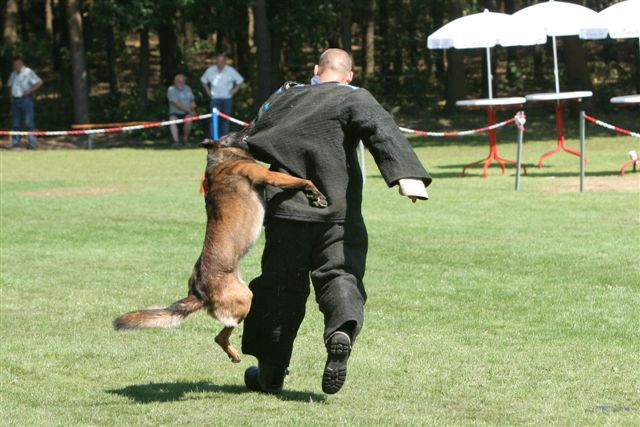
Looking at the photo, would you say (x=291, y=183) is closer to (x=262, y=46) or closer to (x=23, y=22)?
(x=262, y=46)

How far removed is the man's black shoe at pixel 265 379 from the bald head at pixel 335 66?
1548 mm

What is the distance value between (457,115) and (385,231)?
2010 centimetres

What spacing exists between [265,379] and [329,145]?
131cm

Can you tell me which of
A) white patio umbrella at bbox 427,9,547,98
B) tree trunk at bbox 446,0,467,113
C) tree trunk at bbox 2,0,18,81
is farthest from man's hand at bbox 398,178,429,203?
tree trunk at bbox 2,0,18,81

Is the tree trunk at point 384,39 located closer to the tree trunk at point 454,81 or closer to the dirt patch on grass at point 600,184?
the tree trunk at point 454,81

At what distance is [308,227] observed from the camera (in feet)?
20.3

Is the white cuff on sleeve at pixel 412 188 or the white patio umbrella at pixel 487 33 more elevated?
the white patio umbrella at pixel 487 33

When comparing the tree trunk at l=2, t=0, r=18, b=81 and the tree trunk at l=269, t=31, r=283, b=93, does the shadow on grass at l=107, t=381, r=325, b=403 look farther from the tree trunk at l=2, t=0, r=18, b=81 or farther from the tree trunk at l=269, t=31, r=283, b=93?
the tree trunk at l=2, t=0, r=18, b=81

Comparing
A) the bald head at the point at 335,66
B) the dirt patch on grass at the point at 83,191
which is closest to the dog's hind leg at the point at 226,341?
the bald head at the point at 335,66

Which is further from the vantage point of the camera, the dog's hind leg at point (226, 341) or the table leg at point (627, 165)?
the table leg at point (627, 165)

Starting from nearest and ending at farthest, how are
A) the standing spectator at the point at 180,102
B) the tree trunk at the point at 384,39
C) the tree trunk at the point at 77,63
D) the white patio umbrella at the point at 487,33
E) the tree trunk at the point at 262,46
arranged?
the white patio umbrella at the point at 487,33 → the standing spectator at the point at 180,102 → the tree trunk at the point at 262,46 → the tree trunk at the point at 77,63 → the tree trunk at the point at 384,39

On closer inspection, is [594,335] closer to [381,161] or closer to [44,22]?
[381,161]

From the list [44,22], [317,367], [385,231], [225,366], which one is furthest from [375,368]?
[44,22]

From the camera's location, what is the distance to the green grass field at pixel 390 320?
6129 millimetres
